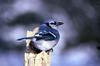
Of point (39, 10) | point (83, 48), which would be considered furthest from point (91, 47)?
point (39, 10)

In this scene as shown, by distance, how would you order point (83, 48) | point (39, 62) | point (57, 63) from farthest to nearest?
1. point (83, 48)
2. point (57, 63)
3. point (39, 62)

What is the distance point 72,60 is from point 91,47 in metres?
0.20

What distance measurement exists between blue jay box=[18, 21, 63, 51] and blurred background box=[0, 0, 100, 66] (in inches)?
18.7

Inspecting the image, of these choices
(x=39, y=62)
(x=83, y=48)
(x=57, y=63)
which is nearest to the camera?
(x=39, y=62)

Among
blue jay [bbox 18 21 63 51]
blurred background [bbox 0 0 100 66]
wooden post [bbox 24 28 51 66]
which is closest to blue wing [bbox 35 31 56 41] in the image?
blue jay [bbox 18 21 63 51]

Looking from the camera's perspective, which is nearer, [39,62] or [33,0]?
[39,62]

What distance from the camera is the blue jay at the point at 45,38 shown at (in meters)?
1.62

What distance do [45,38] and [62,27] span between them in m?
0.62

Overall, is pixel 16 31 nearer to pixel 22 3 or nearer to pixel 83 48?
pixel 22 3

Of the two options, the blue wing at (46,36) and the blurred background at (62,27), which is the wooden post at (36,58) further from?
the blurred background at (62,27)

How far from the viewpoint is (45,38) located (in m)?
1.69

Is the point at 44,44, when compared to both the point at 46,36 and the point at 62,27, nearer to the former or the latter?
the point at 46,36

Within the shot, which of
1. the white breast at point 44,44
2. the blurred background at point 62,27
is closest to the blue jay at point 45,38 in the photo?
the white breast at point 44,44

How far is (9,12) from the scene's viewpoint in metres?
2.27
